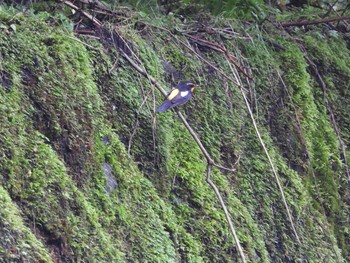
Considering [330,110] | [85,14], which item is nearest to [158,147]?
[85,14]

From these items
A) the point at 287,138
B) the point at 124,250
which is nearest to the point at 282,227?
the point at 287,138

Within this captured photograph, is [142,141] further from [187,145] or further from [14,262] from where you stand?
[14,262]

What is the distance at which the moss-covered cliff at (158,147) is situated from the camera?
3033 millimetres

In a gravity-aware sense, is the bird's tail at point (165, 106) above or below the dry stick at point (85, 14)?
below

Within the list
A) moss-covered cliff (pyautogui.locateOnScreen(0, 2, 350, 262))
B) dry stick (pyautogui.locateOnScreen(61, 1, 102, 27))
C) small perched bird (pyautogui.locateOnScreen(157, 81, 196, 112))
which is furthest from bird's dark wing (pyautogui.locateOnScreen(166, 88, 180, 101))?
dry stick (pyautogui.locateOnScreen(61, 1, 102, 27))

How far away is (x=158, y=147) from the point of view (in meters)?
3.81

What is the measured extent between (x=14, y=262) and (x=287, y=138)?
8.42 feet

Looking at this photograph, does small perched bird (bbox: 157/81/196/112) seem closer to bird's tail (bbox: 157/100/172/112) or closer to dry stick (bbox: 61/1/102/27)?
bird's tail (bbox: 157/100/172/112)

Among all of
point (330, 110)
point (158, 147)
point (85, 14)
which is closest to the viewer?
point (158, 147)

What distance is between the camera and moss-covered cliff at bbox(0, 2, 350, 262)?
9.95 feet

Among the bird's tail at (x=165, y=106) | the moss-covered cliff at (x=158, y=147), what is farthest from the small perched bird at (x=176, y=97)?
the moss-covered cliff at (x=158, y=147)

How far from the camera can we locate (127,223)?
3369 millimetres

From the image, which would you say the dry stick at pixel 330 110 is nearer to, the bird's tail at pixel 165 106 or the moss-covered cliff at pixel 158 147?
the moss-covered cliff at pixel 158 147

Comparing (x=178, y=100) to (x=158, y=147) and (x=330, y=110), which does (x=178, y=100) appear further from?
(x=330, y=110)
